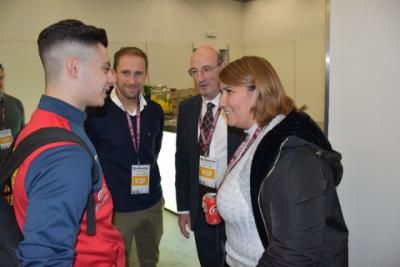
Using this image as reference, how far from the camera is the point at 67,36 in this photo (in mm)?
1108

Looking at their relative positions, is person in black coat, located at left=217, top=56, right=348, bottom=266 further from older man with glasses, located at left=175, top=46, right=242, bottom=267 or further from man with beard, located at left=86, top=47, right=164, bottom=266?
man with beard, located at left=86, top=47, right=164, bottom=266

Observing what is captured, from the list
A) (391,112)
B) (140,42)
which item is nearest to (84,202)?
(391,112)

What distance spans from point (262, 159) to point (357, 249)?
1.34m

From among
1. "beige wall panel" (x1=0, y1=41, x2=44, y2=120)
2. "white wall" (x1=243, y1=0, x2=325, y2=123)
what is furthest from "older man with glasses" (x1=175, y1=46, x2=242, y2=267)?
"white wall" (x1=243, y1=0, x2=325, y2=123)

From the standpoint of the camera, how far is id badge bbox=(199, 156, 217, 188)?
2000 millimetres

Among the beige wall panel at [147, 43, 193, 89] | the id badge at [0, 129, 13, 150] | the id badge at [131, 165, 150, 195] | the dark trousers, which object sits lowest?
the dark trousers

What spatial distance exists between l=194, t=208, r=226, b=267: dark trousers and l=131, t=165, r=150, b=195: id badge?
15.5 inches

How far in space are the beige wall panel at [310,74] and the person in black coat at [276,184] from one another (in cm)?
612

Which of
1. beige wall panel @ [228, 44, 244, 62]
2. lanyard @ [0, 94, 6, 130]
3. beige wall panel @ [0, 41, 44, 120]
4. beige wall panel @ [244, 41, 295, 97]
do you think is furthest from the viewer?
beige wall panel @ [228, 44, 244, 62]

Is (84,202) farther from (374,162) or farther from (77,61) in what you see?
(374,162)

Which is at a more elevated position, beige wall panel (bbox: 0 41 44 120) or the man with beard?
beige wall panel (bbox: 0 41 44 120)

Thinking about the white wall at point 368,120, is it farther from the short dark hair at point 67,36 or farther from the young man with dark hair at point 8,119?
the young man with dark hair at point 8,119

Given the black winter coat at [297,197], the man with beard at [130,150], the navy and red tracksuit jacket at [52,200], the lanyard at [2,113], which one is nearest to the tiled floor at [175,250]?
the man with beard at [130,150]

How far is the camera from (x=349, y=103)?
2.00 meters
